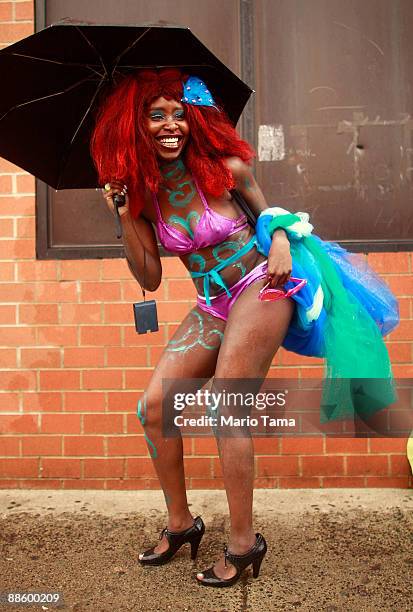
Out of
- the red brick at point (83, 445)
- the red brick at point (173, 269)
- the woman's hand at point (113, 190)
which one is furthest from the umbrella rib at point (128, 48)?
the red brick at point (83, 445)

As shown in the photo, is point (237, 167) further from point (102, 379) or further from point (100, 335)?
point (102, 379)

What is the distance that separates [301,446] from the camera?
401 centimetres

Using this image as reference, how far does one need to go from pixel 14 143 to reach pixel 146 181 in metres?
0.65

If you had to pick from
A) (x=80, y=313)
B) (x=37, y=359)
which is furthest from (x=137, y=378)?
(x=37, y=359)

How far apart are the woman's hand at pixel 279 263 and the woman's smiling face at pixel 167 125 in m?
0.57

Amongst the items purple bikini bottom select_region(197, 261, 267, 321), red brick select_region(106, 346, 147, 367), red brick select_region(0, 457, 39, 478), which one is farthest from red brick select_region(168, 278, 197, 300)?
red brick select_region(0, 457, 39, 478)

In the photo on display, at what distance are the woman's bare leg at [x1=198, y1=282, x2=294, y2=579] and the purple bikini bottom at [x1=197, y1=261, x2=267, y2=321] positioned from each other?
10cm

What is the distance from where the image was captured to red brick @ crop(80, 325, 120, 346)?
13.2ft

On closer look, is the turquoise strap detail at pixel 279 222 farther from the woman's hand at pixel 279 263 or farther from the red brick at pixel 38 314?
the red brick at pixel 38 314

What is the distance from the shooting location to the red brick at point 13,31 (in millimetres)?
4020

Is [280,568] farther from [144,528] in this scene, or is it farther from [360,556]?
[144,528]

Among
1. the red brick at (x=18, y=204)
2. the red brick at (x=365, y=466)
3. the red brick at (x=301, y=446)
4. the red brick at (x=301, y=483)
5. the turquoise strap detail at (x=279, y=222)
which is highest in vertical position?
the red brick at (x=18, y=204)

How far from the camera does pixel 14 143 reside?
2.86 metres

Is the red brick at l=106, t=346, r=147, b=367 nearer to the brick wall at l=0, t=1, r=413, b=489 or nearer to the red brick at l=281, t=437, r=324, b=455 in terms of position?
the brick wall at l=0, t=1, r=413, b=489
